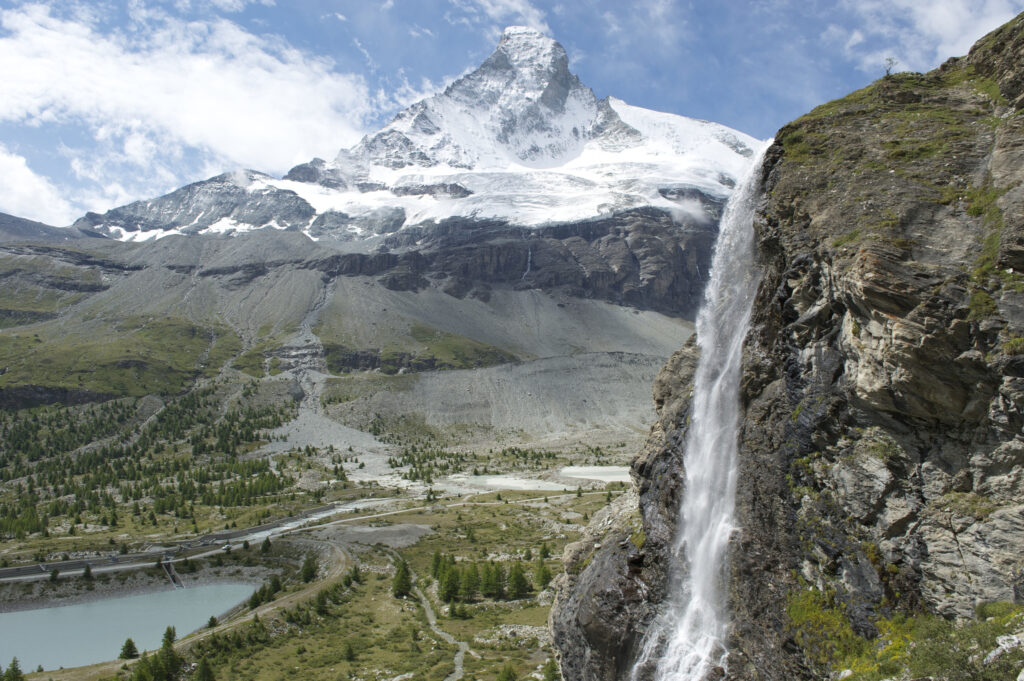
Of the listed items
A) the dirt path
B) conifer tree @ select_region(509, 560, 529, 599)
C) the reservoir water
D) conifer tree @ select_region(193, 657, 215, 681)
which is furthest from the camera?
conifer tree @ select_region(509, 560, 529, 599)

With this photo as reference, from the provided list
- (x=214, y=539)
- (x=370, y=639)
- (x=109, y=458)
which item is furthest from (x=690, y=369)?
(x=109, y=458)

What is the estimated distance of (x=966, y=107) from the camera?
21016mm

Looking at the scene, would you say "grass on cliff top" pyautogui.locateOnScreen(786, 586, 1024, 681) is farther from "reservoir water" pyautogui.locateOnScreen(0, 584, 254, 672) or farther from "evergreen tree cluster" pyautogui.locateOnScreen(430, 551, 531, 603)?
"reservoir water" pyautogui.locateOnScreen(0, 584, 254, 672)

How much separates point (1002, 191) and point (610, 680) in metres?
Answer: 19.8

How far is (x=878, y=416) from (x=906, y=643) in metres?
5.46

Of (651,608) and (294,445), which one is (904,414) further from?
(294,445)

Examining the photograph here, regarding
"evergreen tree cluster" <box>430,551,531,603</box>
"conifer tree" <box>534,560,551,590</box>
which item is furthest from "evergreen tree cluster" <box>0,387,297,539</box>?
"conifer tree" <box>534,560,551,590</box>

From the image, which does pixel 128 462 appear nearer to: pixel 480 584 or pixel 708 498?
pixel 480 584

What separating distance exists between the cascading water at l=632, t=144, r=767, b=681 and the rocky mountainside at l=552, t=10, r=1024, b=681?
676 mm

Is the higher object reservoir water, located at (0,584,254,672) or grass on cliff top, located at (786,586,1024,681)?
grass on cliff top, located at (786,586,1024,681)

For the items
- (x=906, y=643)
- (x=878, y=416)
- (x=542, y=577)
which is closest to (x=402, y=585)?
(x=542, y=577)

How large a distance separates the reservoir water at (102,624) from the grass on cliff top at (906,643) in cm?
5544

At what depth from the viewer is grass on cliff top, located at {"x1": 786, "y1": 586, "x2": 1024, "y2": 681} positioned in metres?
10.9

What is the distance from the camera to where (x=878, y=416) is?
1565cm
